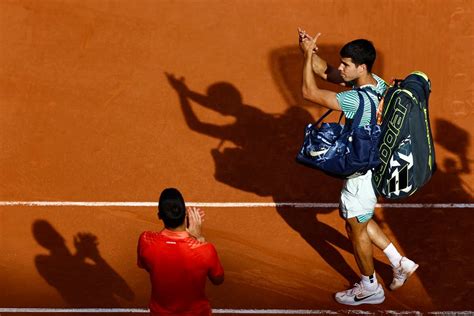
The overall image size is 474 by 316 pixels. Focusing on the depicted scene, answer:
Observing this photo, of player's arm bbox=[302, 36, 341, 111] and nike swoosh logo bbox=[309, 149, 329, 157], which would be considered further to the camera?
nike swoosh logo bbox=[309, 149, 329, 157]

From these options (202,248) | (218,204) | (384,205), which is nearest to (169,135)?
(218,204)

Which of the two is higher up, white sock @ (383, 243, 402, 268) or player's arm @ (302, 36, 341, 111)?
player's arm @ (302, 36, 341, 111)

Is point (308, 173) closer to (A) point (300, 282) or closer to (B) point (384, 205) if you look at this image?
(B) point (384, 205)

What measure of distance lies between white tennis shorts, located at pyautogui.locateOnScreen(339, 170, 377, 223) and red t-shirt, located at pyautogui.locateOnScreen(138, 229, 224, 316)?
2.28 meters

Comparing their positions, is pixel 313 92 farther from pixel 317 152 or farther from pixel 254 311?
pixel 254 311

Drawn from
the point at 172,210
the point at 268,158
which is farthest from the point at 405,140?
the point at 268,158

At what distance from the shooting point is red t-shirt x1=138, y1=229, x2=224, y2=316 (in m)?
8.13

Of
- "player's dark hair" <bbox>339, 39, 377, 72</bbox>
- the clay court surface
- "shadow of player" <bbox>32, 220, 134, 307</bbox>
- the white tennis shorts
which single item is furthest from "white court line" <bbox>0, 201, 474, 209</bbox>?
"player's dark hair" <bbox>339, 39, 377, 72</bbox>

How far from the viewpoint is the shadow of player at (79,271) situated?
1085 centimetres

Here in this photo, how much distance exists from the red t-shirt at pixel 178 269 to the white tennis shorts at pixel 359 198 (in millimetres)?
2276

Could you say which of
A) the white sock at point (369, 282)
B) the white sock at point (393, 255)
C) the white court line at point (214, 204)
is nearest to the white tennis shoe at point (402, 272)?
the white sock at point (393, 255)

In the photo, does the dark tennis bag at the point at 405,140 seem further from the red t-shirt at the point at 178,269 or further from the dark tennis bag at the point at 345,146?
the red t-shirt at the point at 178,269

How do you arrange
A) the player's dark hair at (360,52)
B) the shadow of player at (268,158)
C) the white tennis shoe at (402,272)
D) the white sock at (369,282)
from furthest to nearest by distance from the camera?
1. the shadow of player at (268,158)
2. the white tennis shoe at (402,272)
3. the white sock at (369,282)
4. the player's dark hair at (360,52)

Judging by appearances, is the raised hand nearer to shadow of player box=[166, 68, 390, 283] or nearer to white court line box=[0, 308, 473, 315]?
white court line box=[0, 308, 473, 315]
